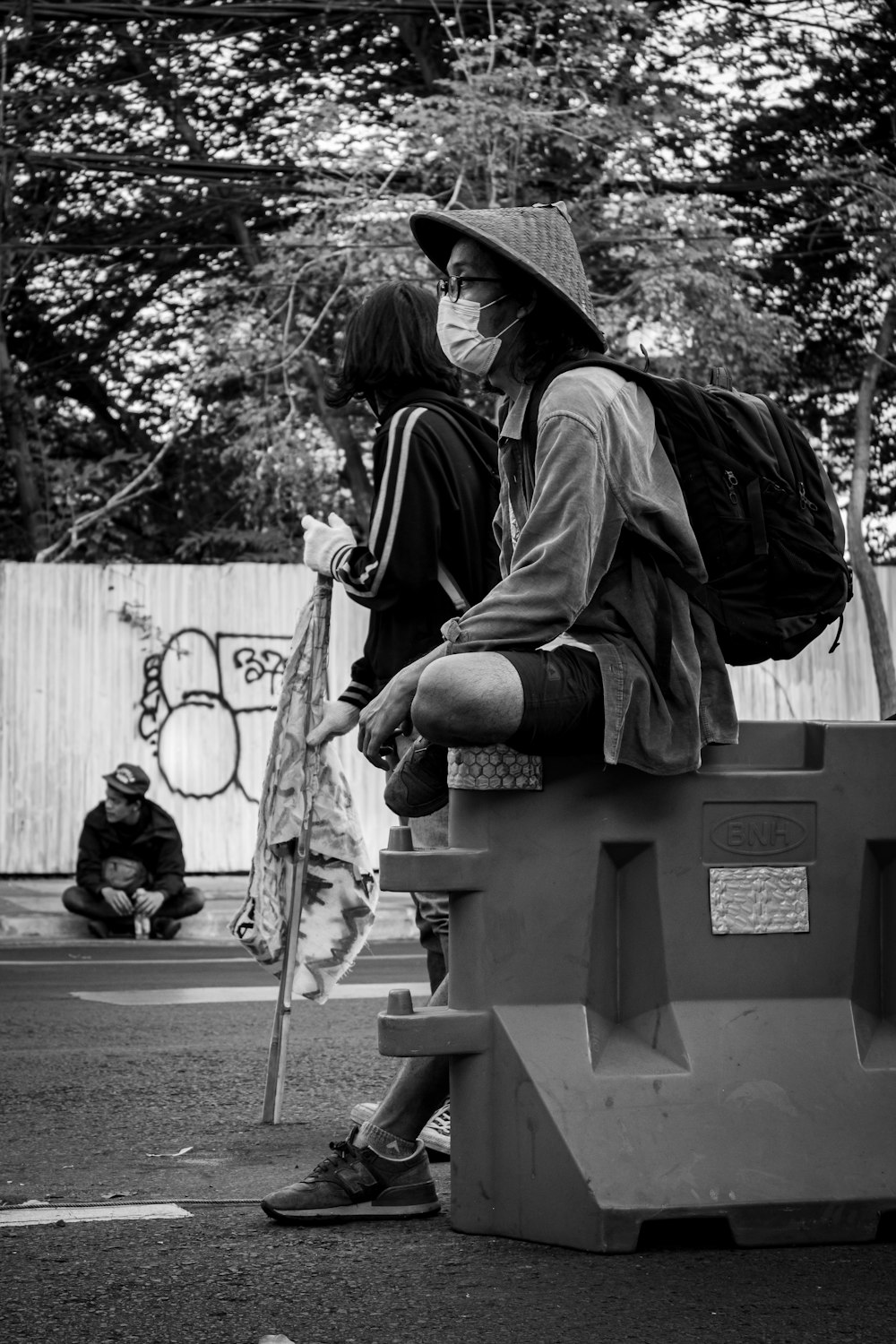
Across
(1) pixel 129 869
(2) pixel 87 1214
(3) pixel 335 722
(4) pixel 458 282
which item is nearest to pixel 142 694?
(1) pixel 129 869

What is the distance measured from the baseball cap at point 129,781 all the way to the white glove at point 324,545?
733cm

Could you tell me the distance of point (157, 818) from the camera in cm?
1210

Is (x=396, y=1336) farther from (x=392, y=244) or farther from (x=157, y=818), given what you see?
(x=392, y=244)

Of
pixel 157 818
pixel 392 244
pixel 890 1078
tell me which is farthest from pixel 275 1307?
pixel 392 244

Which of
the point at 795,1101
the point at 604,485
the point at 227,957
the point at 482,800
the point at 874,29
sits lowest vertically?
the point at 227,957

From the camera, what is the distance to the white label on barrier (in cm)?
328

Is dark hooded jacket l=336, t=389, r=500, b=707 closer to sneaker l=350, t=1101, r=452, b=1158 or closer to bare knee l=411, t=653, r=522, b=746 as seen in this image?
sneaker l=350, t=1101, r=452, b=1158

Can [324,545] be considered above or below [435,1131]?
above

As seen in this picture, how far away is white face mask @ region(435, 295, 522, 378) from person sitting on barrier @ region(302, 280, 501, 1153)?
2.37 feet

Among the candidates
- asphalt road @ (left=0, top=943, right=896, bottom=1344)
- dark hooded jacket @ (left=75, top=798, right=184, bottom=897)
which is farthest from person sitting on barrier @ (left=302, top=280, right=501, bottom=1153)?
dark hooded jacket @ (left=75, top=798, right=184, bottom=897)

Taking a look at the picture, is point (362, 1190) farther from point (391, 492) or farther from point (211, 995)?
point (211, 995)

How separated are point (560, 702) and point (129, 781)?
352 inches

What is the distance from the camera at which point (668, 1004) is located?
10.6 feet

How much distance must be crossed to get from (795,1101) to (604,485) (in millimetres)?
1169
